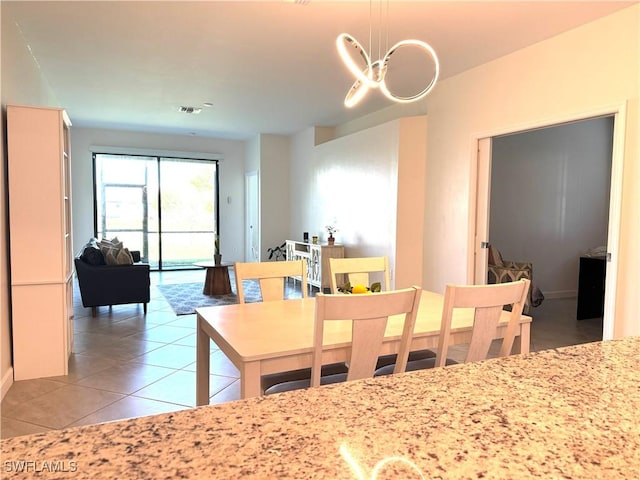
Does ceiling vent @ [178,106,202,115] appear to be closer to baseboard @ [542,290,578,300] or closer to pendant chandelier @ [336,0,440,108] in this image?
pendant chandelier @ [336,0,440,108]

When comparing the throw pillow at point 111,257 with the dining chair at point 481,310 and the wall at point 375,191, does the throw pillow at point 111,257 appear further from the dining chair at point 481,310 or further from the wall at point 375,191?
the dining chair at point 481,310

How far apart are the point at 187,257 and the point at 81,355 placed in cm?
562

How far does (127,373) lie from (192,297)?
9.29 feet

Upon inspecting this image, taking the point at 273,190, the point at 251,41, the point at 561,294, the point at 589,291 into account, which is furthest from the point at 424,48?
the point at 273,190

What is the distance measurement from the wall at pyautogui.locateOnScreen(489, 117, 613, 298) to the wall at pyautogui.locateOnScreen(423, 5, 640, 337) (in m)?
1.87

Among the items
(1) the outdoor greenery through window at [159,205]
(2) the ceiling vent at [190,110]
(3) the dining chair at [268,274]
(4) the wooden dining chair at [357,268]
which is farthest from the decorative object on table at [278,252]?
(3) the dining chair at [268,274]

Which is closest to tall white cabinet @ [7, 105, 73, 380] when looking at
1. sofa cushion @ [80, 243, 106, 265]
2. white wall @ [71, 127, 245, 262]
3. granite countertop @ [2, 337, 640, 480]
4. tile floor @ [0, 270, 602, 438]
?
tile floor @ [0, 270, 602, 438]

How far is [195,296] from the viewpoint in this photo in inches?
241

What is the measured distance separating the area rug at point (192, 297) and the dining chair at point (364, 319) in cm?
356

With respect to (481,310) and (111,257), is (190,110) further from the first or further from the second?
(481,310)

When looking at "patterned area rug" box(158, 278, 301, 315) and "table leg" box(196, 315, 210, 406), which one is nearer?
"table leg" box(196, 315, 210, 406)

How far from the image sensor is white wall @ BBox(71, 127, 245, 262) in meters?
8.05

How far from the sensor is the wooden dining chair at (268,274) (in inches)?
99.7

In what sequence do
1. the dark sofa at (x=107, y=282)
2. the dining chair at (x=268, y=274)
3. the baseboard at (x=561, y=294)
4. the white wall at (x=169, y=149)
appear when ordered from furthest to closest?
the white wall at (x=169, y=149) → the baseboard at (x=561, y=294) → the dark sofa at (x=107, y=282) → the dining chair at (x=268, y=274)
